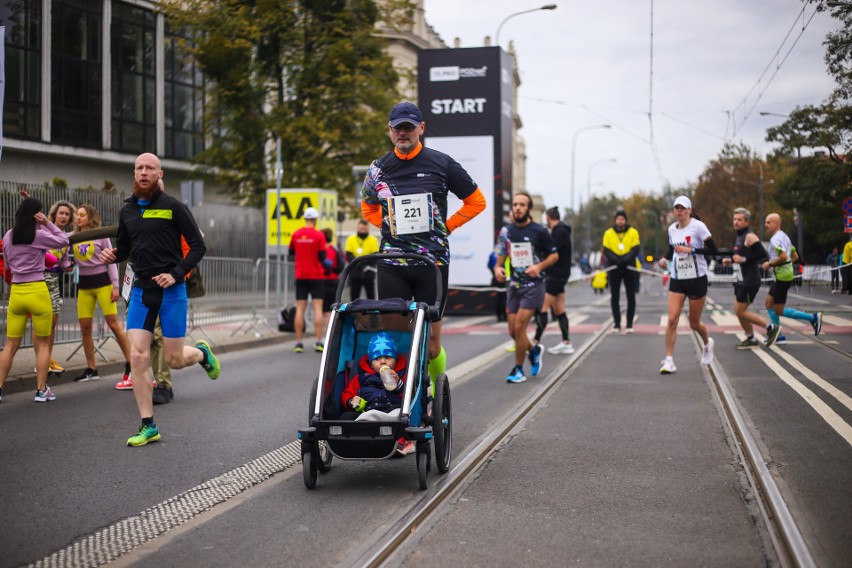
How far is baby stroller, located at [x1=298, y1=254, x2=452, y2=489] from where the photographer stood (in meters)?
5.23

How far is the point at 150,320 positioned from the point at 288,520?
2.45 metres

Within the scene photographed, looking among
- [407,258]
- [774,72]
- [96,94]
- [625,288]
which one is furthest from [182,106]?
[407,258]

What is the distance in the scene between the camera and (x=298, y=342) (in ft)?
48.6

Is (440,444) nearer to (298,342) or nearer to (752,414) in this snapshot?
(752,414)

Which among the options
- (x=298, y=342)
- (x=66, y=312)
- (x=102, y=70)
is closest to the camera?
(x=66, y=312)

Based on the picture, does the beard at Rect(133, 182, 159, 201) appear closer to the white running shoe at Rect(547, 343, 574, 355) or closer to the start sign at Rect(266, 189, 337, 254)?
the white running shoe at Rect(547, 343, 574, 355)

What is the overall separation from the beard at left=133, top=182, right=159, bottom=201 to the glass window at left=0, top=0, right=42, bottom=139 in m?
26.3

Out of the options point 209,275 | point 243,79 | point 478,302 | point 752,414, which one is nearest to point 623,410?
point 752,414

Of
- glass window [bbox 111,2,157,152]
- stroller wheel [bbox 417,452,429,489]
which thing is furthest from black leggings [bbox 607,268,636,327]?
glass window [bbox 111,2,157,152]

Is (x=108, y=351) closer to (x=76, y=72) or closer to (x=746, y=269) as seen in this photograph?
(x=746, y=269)

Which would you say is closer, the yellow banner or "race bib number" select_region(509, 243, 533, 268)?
"race bib number" select_region(509, 243, 533, 268)

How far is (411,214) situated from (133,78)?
33830mm

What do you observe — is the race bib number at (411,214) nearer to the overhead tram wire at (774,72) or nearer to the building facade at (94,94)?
the overhead tram wire at (774,72)

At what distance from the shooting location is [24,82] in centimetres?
3216
